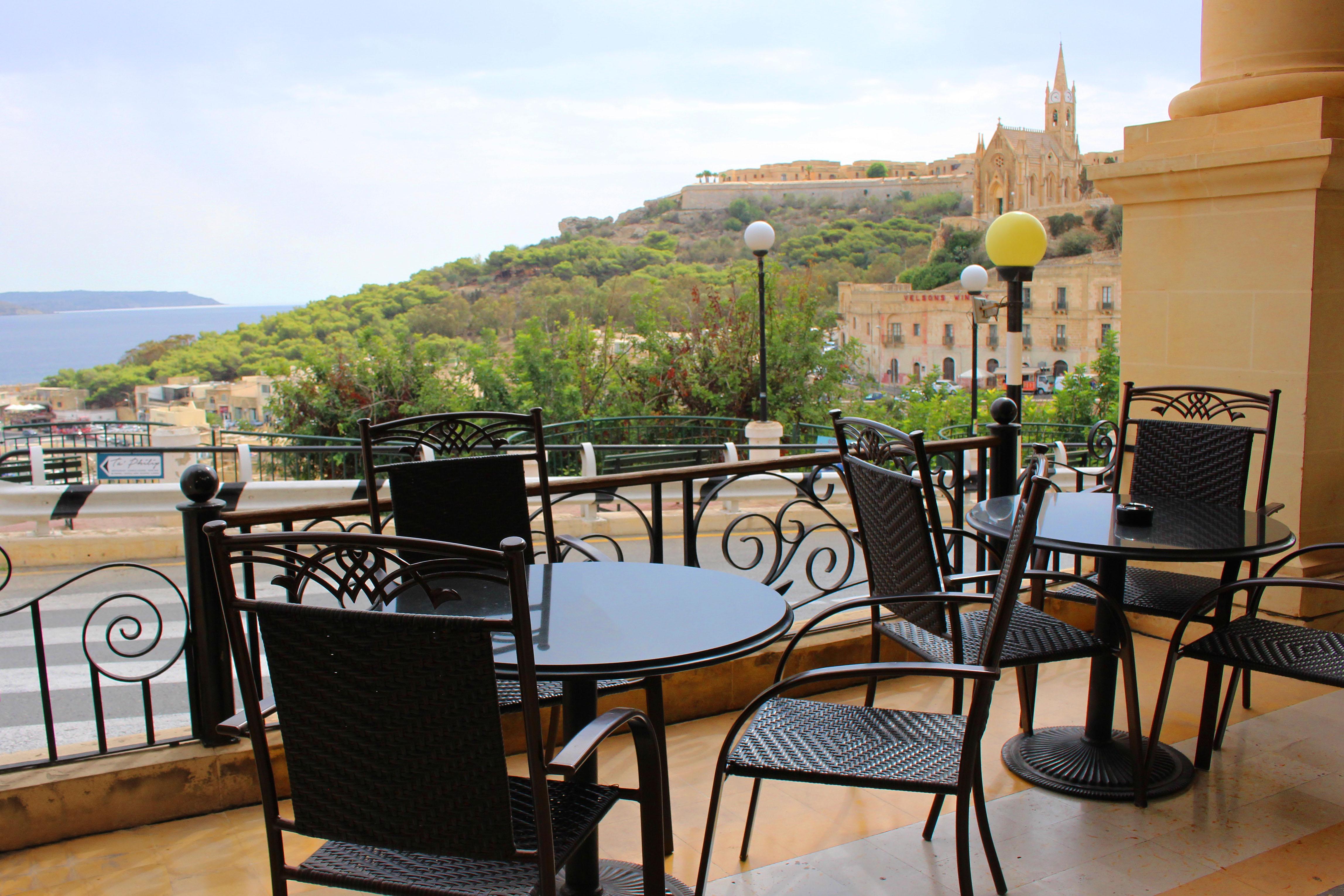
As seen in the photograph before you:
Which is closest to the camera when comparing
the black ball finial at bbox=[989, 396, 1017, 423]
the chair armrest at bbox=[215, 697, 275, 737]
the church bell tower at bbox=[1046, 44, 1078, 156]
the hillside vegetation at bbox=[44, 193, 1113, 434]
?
the chair armrest at bbox=[215, 697, 275, 737]

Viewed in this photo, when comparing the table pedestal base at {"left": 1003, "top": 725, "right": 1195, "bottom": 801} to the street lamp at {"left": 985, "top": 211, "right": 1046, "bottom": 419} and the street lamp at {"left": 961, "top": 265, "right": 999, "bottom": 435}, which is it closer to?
the street lamp at {"left": 985, "top": 211, "right": 1046, "bottom": 419}

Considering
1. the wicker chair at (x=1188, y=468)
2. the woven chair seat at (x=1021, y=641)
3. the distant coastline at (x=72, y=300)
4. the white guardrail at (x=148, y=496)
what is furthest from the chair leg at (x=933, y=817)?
the distant coastline at (x=72, y=300)

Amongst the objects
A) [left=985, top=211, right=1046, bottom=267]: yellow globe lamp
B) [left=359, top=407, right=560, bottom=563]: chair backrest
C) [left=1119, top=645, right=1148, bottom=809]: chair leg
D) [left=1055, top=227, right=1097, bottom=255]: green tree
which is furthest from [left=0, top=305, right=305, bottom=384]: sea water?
[left=1119, top=645, right=1148, bottom=809]: chair leg

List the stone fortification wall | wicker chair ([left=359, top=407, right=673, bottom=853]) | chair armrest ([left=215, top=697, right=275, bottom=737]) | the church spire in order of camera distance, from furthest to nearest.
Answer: the church spire → the stone fortification wall → wicker chair ([left=359, top=407, right=673, bottom=853]) → chair armrest ([left=215, top=697, right=275, bottom=737])

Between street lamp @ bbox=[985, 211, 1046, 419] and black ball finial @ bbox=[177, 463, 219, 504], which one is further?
street lamp @ bbox=[985, 211, 1046, 419]

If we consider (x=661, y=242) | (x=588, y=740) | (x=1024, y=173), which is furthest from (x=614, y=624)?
(x=1024, y=173)

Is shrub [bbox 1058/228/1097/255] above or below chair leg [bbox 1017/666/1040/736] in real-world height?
above

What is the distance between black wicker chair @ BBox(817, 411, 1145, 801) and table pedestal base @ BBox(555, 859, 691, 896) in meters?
0.68

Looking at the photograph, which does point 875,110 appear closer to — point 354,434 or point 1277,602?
point 354,434

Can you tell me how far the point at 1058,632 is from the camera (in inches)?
97.3

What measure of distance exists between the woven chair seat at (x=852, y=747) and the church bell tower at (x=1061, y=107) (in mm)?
103210

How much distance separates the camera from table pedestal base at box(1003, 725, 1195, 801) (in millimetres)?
2465

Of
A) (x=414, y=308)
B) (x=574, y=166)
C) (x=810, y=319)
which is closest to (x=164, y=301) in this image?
(x=574, y=166)

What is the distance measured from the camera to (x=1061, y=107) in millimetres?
93812
